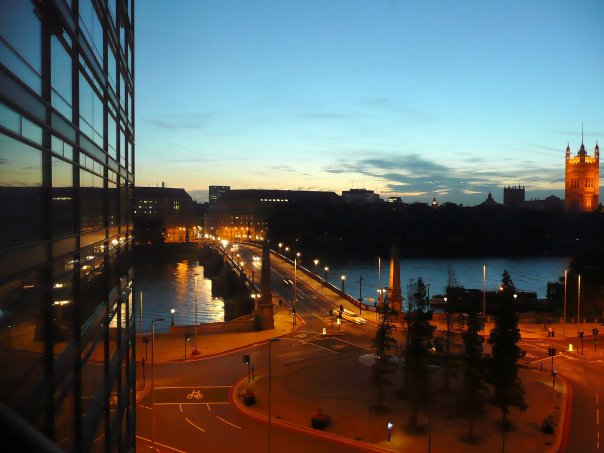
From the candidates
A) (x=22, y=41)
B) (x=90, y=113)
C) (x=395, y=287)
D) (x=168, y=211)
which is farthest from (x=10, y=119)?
(x=168, y=211)

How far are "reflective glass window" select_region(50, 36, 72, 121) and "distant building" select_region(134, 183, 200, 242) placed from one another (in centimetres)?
12656

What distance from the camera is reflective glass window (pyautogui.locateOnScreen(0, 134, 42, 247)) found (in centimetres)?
288

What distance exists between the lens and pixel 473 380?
54.6 feet

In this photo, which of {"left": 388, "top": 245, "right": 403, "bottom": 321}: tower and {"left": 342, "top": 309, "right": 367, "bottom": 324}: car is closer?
{"left": 342, "top": 309, "right": 367, "bottom": 324}: car

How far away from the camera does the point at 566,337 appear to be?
28641 mm

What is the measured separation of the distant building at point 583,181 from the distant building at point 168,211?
125 meters

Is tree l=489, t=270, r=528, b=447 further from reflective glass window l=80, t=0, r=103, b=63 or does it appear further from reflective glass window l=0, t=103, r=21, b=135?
reflective glass window l=0, t=103, r=21, b=135

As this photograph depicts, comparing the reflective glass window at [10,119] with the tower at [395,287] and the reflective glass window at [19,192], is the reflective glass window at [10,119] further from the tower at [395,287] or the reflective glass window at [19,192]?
the tower at [395,287]

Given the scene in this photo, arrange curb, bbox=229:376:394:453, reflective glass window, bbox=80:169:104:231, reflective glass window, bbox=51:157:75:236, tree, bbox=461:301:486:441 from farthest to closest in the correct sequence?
tree, bbox=461:301:486:441 < curb, bbox=229:376:394:453 < reflective glass window, bbox=80:169:104:231 < reflective glass window, bbox=51:157:75:236

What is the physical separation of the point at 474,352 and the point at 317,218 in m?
98.3

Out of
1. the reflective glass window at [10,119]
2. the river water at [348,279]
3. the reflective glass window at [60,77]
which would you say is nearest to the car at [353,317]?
the river water at [348,279]

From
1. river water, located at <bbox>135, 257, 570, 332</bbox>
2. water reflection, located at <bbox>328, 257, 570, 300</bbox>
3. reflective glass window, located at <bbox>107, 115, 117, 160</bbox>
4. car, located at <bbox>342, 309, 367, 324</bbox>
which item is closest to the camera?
reflective glass window, located at <bbox>107, 115, 117, 160</bbox>

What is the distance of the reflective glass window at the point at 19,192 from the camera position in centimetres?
288

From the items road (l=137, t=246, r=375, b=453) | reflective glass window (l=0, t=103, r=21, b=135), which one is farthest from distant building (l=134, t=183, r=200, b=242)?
reflective glass window (l=0, t=103, r=21, b=135)
